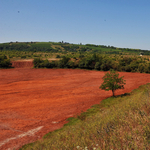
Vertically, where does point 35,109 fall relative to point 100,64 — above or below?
below

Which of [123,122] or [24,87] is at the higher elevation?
[123,122]

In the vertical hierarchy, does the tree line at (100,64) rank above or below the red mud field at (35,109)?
above

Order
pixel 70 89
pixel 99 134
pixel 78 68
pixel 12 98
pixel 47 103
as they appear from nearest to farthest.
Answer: pixel 99 134
pixel 47 103
pixel 12 98
pixel 70 89
pixel 78 68

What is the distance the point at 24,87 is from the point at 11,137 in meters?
19.0

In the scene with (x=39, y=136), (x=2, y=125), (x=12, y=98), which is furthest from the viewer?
(x=12, y=98)

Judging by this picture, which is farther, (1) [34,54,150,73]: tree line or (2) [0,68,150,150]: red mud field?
(1) [34,54,150,73]: tree line

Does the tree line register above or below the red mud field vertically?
above

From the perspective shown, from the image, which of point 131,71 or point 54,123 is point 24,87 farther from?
point 131,71

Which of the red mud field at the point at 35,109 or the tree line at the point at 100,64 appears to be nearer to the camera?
the red mud field at the point at 35,109

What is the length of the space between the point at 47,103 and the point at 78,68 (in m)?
35.8

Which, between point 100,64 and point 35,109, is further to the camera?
point 100,64

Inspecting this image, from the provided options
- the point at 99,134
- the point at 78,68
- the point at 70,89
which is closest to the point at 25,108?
the point at 70,89

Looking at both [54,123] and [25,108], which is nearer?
[54,123]

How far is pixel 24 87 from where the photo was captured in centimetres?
3083
